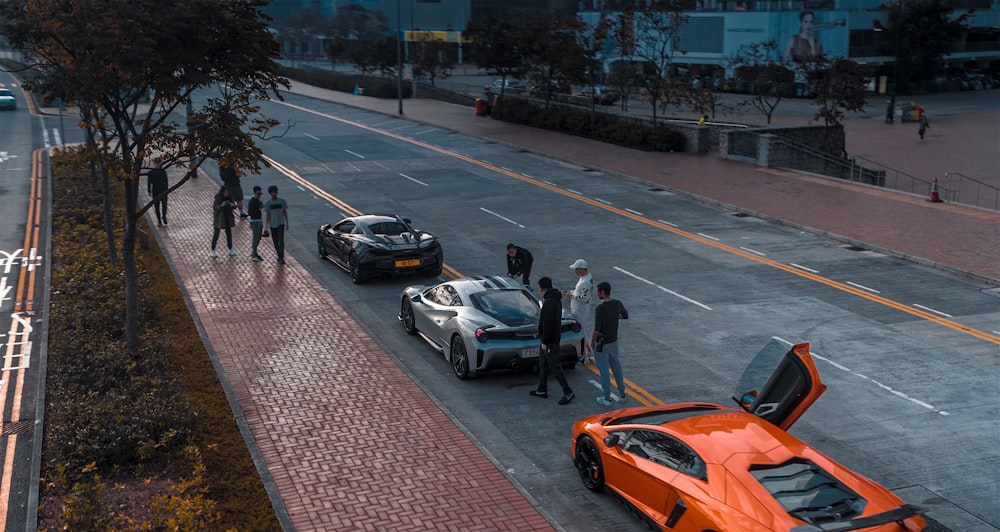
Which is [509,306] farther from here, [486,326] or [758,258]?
[758,258]

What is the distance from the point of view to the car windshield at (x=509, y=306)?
14695 mm

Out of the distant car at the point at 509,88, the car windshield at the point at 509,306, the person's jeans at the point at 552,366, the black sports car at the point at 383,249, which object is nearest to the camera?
the person's jeans at the point at 552,366

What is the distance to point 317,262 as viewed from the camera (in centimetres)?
2277

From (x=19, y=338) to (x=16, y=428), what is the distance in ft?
15.0

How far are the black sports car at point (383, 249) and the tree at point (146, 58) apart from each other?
5258 mm

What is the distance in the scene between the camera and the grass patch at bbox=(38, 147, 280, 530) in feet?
32.8

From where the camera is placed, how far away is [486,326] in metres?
14.4

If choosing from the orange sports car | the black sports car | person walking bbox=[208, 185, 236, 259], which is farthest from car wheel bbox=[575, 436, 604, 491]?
person walking bbox=[208, 185, 236, 259]

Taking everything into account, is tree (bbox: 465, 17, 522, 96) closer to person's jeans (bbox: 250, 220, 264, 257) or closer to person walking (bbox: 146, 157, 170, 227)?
person walking (bbox: 146, 157, 170, 227)

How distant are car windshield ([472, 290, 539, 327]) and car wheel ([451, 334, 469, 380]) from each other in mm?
609

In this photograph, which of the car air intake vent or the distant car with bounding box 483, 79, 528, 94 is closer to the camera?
the car air intake vent

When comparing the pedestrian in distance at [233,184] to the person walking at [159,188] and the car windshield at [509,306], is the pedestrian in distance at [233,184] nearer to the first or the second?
the person walking at [159,188]

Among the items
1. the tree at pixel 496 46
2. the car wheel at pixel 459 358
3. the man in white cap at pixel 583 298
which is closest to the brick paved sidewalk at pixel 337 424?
the car wheel at pixel 459 358

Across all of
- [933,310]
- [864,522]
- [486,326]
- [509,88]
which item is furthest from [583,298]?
[509,88]
